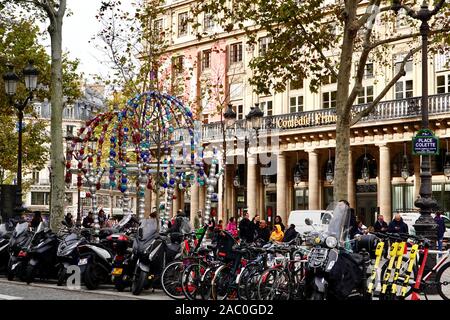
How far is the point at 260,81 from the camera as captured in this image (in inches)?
910

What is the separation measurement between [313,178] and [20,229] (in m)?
31.2

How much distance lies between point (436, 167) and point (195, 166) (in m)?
23.0

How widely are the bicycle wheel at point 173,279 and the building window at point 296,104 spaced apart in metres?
36.5

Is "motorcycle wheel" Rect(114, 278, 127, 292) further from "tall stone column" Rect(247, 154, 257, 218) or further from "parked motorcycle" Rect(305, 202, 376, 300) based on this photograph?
"tall stone column" Rect(247, 154, 257, 218)

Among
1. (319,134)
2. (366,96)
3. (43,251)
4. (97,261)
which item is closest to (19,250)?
(43,251)

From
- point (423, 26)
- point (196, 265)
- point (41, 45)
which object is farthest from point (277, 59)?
point (41, 45)

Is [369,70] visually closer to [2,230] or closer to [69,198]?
[2,230]

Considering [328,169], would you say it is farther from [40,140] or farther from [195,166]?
[195,166]

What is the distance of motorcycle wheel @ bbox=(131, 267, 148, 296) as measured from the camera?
49.8 ft

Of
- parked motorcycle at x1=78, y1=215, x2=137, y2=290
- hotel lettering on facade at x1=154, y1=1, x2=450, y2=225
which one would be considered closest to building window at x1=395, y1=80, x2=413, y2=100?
hotel lettering on facade at x1=154, y1=1, x2=450, y2=225

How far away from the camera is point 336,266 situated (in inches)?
464

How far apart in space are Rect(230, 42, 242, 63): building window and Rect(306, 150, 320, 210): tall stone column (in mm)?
9344

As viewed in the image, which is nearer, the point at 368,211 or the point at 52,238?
the point at 52,238
